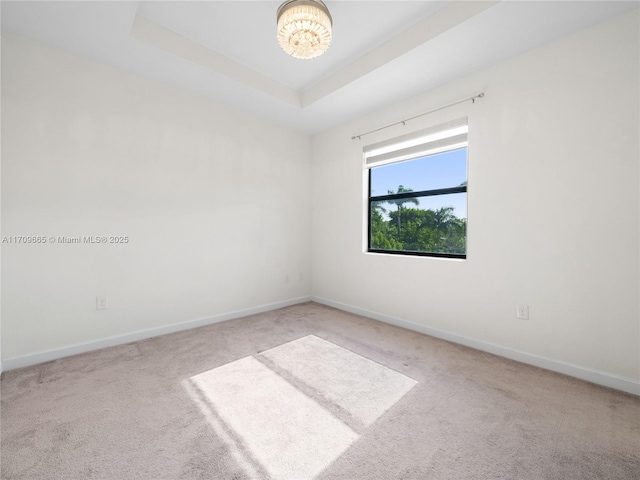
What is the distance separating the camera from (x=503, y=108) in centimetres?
240

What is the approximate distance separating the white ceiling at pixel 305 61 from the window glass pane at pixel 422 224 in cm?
117

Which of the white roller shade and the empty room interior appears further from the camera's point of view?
the white roller shade

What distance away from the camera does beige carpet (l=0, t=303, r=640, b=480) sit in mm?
1274

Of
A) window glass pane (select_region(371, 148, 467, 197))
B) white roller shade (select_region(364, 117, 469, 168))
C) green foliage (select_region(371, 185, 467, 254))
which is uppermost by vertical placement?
white roller shade (select_region(364, 117, 469, 168))

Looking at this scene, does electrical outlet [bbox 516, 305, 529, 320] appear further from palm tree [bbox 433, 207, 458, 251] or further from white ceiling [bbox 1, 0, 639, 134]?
white ceiling [bbox 1, 0, 639, 134]

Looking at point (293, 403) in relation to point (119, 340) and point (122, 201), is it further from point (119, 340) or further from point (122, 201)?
point (122, 201)

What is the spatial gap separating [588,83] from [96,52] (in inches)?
150

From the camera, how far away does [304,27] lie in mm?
1840

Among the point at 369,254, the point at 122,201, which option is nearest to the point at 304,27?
the point at 122,201

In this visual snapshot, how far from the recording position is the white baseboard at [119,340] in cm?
217

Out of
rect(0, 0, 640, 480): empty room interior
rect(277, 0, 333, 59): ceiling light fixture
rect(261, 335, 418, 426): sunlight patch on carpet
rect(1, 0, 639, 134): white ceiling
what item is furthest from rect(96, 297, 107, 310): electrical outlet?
rect(277, 0, 333, 59): ceiling light fixture

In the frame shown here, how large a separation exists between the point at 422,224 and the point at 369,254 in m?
0.72

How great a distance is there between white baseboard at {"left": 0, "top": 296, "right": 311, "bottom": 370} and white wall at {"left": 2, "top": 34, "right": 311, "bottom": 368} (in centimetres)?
4

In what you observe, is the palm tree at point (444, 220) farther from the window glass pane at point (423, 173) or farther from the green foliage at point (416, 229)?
the window glass pane at point (423, 173)
